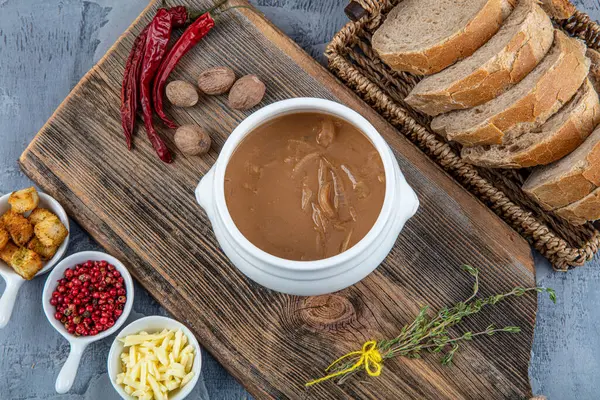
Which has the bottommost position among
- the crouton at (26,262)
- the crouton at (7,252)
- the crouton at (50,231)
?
the crouton at (7,252)

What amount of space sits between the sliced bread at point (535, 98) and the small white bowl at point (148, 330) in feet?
3.85

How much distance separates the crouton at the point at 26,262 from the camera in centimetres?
220

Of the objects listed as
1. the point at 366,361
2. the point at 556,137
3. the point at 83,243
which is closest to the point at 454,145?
the point at 556,137

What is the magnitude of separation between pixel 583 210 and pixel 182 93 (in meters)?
1.45

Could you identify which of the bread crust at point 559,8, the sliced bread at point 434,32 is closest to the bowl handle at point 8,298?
the sliced bread at point 434,32

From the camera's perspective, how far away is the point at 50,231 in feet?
7.29

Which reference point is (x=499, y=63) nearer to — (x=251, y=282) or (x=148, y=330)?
(x=251, y=282)

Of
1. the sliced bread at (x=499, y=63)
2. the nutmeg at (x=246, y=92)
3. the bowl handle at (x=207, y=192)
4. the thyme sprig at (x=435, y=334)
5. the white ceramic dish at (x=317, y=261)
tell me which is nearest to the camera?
the white ceramic dish at (x=317, y=261)

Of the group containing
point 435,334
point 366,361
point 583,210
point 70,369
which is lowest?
point 70,369

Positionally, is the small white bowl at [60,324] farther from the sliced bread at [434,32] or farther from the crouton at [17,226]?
the sliced bread at [434,32]

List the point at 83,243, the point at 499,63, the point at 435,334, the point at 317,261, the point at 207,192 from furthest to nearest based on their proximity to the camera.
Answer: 1. the point at 83,243
2. the point at 435,334
3. the point at 499,63
4. the point at 207,192
5. the point at 317,261

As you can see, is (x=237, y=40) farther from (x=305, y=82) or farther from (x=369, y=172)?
(x=369, y=172)

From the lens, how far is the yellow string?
2.08 metres

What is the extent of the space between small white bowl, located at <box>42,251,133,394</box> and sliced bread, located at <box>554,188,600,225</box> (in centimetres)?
155
